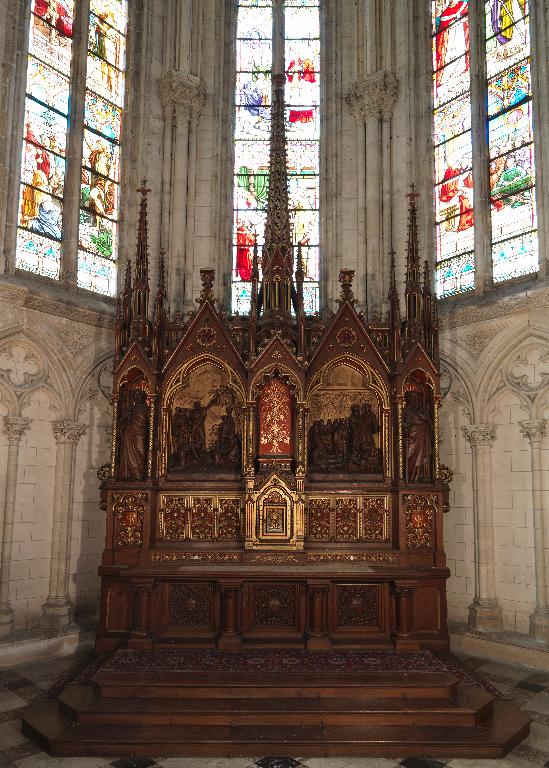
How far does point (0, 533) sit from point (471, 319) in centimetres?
718

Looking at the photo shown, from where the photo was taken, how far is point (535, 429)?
9.19 m

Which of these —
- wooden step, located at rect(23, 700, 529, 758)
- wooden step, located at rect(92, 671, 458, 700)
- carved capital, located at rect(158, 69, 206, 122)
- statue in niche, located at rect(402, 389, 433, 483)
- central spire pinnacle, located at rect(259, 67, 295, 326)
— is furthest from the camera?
carved capital, located at rect(158, 69, 206, 122)

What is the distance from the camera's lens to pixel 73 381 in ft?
32.5

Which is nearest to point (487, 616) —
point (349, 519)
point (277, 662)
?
point (349, 519)

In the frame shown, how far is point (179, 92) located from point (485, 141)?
5159mm

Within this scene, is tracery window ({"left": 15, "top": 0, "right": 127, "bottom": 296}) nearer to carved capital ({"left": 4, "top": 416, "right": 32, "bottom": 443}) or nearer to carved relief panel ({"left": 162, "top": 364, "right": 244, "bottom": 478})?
carved capital ({"left": 4, "top": 416, "right": 32, "bottom": 443})

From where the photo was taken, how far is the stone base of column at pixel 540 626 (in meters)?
8.69

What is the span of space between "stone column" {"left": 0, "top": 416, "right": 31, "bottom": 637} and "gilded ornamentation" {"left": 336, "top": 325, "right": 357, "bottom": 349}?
4407 mm

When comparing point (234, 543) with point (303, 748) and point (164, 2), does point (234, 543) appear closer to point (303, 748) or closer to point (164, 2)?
point (303, 748)

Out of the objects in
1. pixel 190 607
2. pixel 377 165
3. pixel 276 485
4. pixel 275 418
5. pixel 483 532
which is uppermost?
pixel 377 165

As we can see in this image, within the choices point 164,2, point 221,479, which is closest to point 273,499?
point 221,479

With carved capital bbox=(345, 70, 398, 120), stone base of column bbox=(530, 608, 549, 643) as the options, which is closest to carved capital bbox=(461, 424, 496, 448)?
stone base of column bbox=(530, 608, 549, 643)

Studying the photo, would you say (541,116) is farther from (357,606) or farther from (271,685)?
(271,685)

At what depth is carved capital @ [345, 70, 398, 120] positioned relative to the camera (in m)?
11.5
